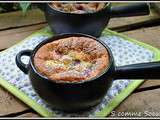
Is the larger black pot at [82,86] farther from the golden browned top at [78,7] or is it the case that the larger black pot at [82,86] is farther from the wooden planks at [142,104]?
the golden browned top at [78,7]

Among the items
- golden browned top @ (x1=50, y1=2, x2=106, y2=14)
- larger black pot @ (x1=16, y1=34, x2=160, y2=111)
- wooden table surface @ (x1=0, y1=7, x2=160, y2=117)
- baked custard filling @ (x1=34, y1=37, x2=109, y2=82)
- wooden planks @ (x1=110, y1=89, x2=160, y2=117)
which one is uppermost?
golden browned top @ (x1=50, y1=2, x2=106, y2=14)

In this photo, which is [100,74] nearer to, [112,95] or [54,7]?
[112,95]

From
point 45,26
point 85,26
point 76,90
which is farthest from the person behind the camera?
point 45,26

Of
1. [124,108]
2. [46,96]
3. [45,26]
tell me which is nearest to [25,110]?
[46,96]

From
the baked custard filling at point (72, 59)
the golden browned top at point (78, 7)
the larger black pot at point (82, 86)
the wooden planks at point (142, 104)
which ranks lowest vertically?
the wooden planks at point (142, 104)

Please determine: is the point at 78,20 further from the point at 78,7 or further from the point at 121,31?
the point at 121,31

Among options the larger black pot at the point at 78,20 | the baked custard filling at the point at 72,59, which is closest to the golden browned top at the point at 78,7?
the larger black pot at the point at 78,20

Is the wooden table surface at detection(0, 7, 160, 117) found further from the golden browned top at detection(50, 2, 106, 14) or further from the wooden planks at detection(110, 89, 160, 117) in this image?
the golden browned top at detection(50, 2, 106, 14)

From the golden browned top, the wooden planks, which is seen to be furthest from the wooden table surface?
the golden browned top
